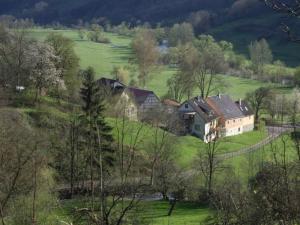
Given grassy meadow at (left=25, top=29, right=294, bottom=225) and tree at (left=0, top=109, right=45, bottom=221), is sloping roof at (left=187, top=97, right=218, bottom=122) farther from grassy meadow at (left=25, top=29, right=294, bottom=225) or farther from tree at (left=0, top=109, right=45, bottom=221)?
tree at (left=0, top=109, right=45, bottom=221)

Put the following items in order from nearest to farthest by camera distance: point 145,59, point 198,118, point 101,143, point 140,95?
point 101,143 < point 198,118 < point 140,95 < point 145,59

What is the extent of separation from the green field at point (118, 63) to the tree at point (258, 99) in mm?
11740

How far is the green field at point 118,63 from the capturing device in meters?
110

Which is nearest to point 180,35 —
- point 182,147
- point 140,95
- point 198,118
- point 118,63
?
point 118,63

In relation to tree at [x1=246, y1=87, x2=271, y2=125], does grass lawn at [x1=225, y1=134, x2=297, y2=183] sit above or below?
below

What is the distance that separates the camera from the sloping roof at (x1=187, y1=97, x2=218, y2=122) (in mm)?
75731

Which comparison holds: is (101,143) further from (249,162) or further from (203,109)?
(203,109)

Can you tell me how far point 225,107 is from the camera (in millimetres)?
82375

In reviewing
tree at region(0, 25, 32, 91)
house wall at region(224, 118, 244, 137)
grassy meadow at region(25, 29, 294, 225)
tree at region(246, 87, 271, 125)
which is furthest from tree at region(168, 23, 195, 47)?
tree at region(0, 25, 32, 91)

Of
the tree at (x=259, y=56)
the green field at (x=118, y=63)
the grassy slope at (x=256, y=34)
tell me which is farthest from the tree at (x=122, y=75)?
the grassy slope at (x=256, y=34)

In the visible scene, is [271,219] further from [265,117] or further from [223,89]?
[223,89]

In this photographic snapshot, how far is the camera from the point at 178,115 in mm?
74375

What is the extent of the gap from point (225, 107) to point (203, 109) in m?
6.05

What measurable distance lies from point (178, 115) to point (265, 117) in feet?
78.1
